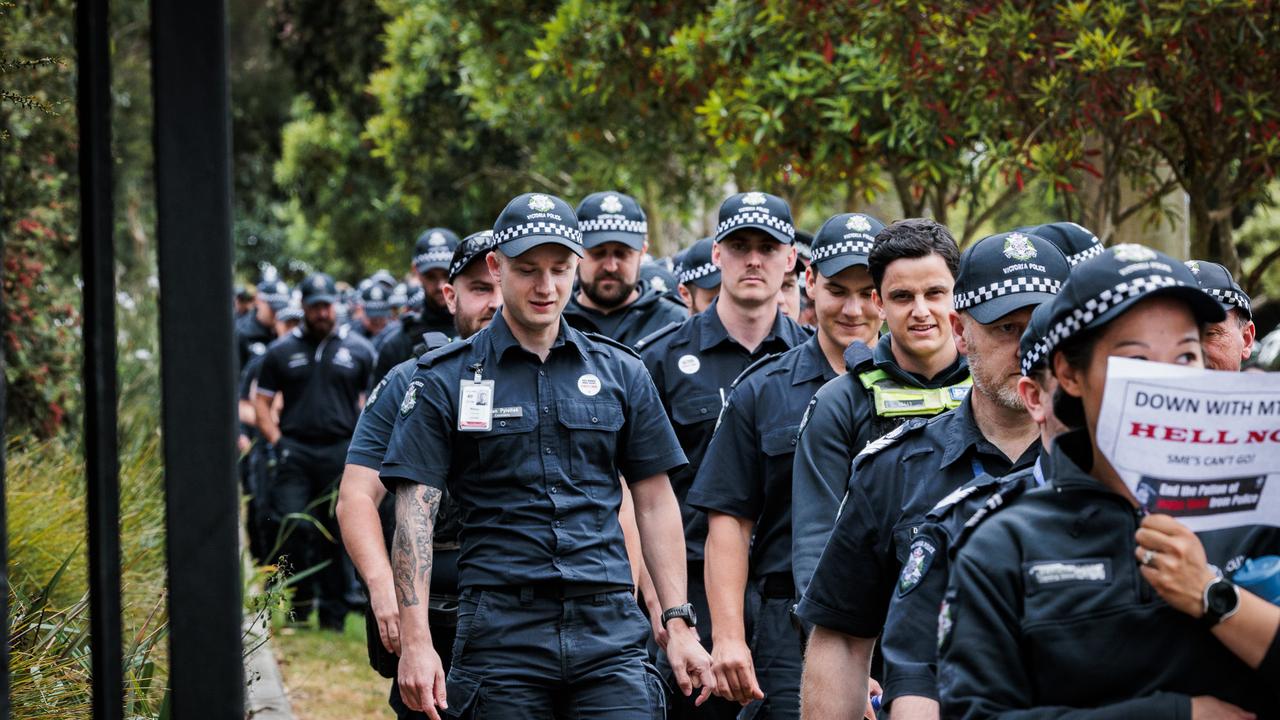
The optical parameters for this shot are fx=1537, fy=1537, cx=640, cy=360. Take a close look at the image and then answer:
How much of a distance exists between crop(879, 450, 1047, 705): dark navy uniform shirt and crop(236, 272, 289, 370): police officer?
589 inches

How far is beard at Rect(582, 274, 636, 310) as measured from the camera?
27.6 feet

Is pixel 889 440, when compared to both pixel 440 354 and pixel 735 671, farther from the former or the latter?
pixel 440 354

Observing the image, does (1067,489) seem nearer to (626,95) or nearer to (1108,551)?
(1108,551)

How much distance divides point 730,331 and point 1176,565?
442 cm

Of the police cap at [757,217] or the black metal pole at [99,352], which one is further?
the police cap at [757,217]

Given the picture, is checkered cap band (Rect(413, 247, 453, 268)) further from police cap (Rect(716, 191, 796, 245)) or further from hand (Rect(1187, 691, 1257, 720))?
hand (Rect(1187, 691, 1257, 720))

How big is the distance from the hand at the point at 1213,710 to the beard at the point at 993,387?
4.56 ft

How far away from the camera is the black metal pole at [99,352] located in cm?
281

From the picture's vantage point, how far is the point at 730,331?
6.92 metres

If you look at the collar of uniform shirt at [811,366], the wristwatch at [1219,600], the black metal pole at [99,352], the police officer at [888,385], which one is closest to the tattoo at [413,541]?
the police officer at [888,385]

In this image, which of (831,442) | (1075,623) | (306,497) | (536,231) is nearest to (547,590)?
(831,442)

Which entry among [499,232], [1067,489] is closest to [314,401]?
[499,232]

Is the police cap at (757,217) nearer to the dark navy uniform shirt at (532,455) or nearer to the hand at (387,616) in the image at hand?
the dark navy uniform shirt at (532,455)

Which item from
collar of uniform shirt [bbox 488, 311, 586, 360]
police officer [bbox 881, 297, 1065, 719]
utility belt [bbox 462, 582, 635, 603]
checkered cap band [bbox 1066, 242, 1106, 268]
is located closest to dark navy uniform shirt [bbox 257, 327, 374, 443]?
collar of uniform shirt [bbox 488, 311, 586, 360]
